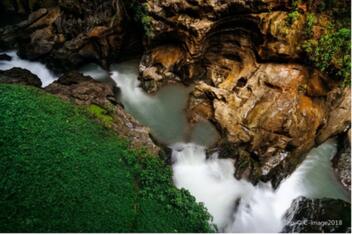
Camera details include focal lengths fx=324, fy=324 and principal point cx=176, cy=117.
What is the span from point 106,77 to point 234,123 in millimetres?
7080

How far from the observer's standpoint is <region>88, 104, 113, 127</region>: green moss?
40.4 ft

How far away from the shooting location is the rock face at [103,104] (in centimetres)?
1215

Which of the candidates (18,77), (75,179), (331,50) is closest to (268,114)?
(331,50)

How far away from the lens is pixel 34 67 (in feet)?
54.7

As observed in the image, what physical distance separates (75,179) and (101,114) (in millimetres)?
3596

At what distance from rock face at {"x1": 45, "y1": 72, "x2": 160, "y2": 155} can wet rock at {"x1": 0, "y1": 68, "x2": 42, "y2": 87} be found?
0.86m

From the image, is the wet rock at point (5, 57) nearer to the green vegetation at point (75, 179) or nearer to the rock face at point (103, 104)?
the rock face at point (103, 104)

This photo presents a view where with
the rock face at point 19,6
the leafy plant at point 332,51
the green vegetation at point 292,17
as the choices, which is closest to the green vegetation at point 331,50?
the leafy plant at point 332,51

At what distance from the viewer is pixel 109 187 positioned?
9.83 m

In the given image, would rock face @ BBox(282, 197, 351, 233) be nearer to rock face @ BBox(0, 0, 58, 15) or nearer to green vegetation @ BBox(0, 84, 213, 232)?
green vegetation @ BBox(0, 84, 213, 232)

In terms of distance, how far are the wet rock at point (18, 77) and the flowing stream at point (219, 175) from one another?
64.8 inches

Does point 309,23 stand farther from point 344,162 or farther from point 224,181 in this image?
point 224,181

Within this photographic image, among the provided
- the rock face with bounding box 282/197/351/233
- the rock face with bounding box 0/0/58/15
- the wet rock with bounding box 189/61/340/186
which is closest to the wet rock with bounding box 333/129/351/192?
the wet rock with bounding box 189/61/340/186

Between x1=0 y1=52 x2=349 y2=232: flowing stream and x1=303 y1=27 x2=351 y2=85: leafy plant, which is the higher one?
x1=303 y1=27 x2=351 y2=85: leafy plant
